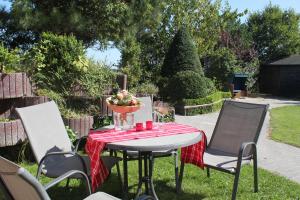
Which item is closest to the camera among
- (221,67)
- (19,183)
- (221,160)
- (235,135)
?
(19,183)

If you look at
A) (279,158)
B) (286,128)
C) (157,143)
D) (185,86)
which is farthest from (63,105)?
(185,86)

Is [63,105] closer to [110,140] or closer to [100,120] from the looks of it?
[100,120]

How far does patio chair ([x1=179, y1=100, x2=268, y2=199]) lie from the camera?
14.1 feet

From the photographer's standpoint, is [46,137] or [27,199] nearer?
[27,199]

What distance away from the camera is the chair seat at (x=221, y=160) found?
4.11 meters

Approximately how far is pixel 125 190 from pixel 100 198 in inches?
48.4

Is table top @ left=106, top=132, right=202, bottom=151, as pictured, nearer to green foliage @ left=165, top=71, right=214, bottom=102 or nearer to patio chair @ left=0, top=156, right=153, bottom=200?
patio chair @ left=0, top=156, right=153, bottom=200

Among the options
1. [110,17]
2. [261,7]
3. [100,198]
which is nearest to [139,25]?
[110,17]

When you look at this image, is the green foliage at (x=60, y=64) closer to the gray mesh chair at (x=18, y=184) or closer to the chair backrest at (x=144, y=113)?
the chair backrest at (x=144, y=113)

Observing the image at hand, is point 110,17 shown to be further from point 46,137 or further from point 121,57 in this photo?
point 46,137

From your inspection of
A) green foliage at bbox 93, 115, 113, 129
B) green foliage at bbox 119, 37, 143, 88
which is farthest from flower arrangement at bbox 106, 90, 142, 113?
green foliage at bbox 119, 37, 143, 88

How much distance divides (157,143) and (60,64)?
4.08 metres

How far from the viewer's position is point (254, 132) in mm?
4500

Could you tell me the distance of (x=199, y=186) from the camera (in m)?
4.80
